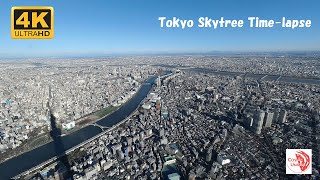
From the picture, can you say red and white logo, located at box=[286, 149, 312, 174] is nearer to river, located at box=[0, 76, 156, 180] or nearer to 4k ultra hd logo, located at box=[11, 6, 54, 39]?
4k ultra hd logo, located at box=[11, 6, 54, 39]

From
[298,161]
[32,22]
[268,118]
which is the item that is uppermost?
[32,22]

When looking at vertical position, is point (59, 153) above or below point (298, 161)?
below

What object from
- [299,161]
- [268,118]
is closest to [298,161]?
[299,161]

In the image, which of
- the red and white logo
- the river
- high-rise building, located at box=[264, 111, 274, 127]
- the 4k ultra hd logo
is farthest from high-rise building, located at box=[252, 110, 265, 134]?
the 4k ultra hd logo

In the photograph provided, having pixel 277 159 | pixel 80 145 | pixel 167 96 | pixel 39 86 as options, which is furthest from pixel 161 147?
pixel 39 86

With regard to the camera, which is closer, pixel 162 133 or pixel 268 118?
pixel 162 133

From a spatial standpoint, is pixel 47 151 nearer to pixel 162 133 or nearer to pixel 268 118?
pixel 162 133
